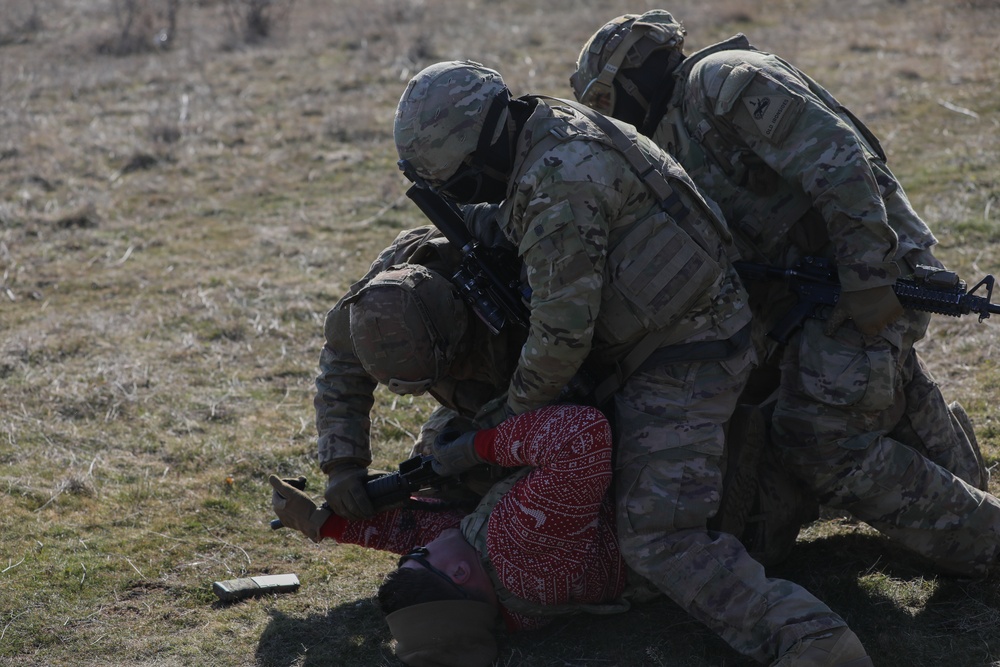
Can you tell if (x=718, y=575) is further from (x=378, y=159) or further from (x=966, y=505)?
(x=378, y=159)

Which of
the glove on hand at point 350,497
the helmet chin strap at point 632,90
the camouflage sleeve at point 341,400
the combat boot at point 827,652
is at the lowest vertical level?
the glove on hand at point 350,497

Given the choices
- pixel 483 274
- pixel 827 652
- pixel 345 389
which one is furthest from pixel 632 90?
pixel 827 652

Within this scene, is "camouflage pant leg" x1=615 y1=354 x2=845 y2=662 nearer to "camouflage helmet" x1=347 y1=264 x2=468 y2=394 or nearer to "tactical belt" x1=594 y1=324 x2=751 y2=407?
"tactical belt" x1=594 y1=324 x2=751 y2=407

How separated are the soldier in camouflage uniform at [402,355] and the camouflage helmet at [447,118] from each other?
1.76 feet

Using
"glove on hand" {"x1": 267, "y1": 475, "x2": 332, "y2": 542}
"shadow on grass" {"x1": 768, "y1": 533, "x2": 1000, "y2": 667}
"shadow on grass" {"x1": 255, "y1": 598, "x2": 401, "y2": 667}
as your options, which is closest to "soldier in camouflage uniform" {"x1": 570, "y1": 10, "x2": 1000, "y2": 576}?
"shadow on grass" {"x1": 768, "y1": 533, "x2": 1000, "y2": 667}

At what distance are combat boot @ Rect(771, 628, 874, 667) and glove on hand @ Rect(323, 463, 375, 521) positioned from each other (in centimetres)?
180

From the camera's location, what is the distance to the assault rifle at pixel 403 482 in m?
4.51

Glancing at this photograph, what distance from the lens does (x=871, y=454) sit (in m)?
4.41

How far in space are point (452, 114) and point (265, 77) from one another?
438 inches

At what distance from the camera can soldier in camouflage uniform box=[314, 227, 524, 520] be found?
446 cm

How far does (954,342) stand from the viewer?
6.68m

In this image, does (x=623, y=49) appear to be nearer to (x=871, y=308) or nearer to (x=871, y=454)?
(x=871, y=308)

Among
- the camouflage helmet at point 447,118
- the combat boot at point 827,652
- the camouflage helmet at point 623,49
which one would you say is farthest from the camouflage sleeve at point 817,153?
the combat boot at point 827,652

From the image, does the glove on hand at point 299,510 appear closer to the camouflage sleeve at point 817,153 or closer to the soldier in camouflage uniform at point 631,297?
the soldier in camouflage uniform at point 631,297
